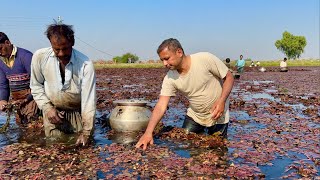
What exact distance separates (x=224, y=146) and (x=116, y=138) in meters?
2.37

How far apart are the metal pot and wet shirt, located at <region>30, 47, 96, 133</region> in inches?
56.2

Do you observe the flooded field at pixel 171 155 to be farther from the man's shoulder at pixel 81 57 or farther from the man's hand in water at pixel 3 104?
the man's shoulder at pixel 81 57

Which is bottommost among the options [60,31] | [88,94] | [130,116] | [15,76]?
[130,116]

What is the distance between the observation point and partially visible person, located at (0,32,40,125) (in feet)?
24.0

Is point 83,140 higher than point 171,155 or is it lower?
higher

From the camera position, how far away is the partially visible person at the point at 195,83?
19.2ft

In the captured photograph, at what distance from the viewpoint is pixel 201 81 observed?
20.9 ft

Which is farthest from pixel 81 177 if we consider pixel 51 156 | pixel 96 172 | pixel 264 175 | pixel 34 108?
pixel 34 108

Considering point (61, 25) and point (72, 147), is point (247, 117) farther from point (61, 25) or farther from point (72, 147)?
point (61, 25)

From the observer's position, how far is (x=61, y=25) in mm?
5430

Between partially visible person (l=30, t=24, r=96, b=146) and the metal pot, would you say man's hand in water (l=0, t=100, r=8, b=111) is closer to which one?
partially visible person (l=30, t=24, r=96, b=146)

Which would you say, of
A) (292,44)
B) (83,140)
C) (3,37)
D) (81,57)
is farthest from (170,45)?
(292,44)

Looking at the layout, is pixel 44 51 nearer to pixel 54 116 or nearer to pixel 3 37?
pixel 54 116

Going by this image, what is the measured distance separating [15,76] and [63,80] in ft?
6.49
